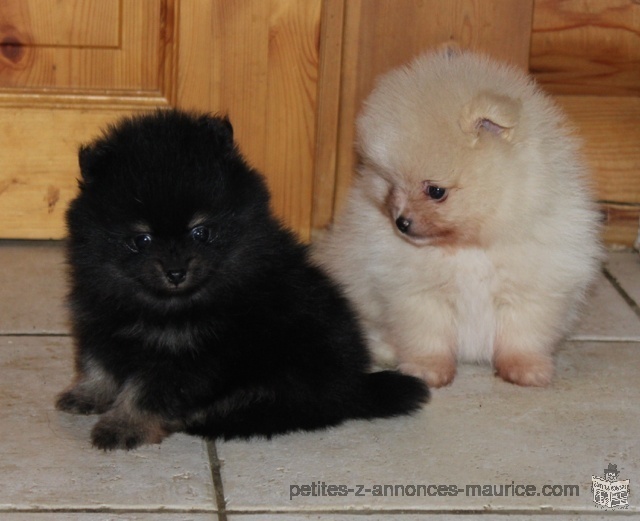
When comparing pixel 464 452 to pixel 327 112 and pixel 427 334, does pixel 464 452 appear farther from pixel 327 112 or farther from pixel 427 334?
pixel 327 112

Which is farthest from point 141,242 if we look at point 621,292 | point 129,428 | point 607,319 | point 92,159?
point 621,292

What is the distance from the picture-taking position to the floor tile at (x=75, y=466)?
2.40m

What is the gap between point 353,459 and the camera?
259cm

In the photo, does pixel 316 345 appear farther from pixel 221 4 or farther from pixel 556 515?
pixel 221 4

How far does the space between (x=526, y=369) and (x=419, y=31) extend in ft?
3.85

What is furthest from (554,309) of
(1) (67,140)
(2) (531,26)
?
(1) (67,140)

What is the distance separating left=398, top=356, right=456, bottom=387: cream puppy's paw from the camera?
299 cm

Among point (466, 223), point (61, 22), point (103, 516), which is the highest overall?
point (61, 22)

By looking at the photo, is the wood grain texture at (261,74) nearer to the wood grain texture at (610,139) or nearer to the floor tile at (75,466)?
the wood grain texture at (610,139)

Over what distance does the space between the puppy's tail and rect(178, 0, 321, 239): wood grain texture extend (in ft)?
3.58

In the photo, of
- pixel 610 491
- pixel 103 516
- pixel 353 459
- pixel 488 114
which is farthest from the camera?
pixel 488 114

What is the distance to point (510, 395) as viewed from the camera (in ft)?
9.74

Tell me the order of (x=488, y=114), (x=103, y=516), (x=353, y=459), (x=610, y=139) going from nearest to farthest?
(x=103, y=516), (x=353, y=459), (x=488, y=114), (x=610, y=139)

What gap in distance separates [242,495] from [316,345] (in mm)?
442
